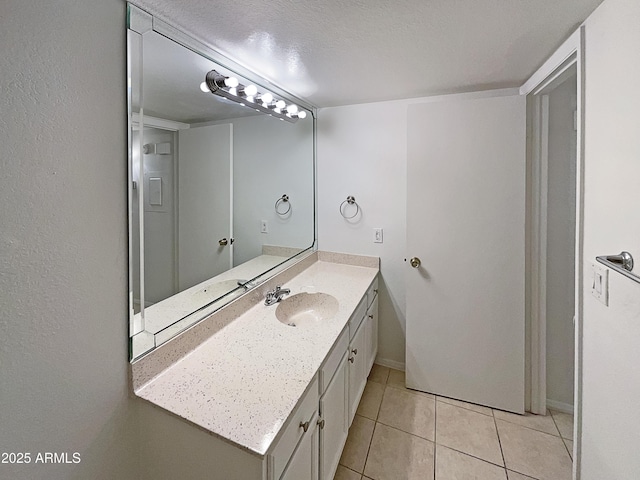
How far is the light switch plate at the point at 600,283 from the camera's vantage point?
1.05 meters

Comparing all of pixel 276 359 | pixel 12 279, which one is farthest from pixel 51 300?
pixel 276 359

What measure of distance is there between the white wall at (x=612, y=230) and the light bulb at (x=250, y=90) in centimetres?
150

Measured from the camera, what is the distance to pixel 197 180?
1.40 metres

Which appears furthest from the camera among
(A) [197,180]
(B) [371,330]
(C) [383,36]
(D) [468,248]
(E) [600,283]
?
(B) [371,330]

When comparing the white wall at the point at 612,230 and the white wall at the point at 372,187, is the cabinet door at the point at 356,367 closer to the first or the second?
the white wall at the point at 372,187

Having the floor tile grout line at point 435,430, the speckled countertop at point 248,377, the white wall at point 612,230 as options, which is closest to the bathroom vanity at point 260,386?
the speckled countertop at point 248,377

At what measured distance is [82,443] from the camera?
2.78 feet

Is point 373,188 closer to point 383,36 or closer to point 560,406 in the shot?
point 383,36

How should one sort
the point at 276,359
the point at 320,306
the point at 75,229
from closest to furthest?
the point at 75,229 → the point at 276,359 → the point at 320,306

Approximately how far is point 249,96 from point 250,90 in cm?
3

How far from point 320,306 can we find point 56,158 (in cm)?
142

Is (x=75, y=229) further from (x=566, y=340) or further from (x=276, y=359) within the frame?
(x=566, y=340)

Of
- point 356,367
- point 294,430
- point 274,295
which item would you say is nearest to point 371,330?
point 356,367

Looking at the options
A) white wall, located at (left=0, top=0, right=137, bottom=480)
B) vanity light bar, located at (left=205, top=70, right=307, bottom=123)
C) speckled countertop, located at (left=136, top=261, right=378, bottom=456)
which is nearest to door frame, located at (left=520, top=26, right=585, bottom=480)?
speckled countertop, located at (left=136, top=261, right=378, bottom=456)
